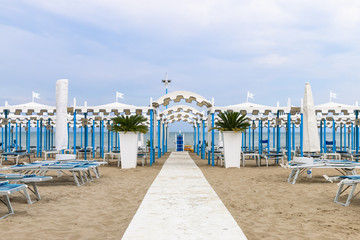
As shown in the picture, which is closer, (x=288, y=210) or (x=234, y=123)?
(x=288, y=210)

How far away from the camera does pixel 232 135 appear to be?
1367 cm

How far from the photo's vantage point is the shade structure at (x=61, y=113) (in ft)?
34.3

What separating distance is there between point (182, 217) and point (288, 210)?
1.83 metres

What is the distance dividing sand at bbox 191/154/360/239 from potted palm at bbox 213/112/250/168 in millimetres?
4386

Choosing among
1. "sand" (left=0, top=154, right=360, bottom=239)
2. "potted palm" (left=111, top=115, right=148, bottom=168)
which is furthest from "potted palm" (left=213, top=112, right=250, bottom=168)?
"sand" (left=0, top=154, right=360, bottom=239)

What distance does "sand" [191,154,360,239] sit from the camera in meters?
4.34

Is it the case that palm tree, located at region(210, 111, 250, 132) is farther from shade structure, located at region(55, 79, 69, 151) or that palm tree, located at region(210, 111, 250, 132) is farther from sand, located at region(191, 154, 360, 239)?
shade structure, located at region(55, 79, 69, 151)

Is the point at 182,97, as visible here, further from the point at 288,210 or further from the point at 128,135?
the point at 288,210

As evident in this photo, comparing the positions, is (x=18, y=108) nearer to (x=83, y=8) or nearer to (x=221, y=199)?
(x=83, y=8)

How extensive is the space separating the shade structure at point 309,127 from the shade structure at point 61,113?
6802 mm

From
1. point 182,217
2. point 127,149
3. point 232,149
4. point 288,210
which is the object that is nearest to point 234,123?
point 232,149

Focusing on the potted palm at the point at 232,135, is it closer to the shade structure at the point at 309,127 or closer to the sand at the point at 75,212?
the shade structure at the point at 309,127

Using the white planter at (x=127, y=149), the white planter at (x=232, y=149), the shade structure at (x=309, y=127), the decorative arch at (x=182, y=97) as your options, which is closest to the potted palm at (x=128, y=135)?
the white planter at (x=127, y=149)

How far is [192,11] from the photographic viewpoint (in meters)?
11.9
